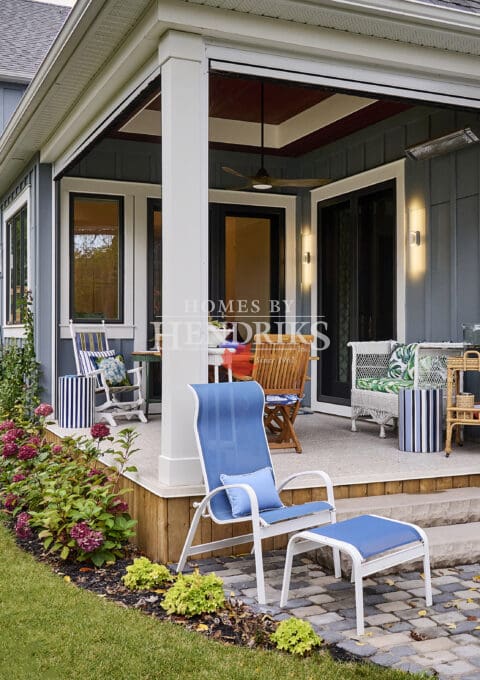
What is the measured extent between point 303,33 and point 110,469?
292 cm

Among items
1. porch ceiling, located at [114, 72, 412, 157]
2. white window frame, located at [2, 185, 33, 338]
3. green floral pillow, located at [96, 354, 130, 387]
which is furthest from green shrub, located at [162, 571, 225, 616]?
white window frame, located at [2, 185, 33, 338]

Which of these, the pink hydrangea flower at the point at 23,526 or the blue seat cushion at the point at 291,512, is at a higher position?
the blue seat cushion at the point at 291,512

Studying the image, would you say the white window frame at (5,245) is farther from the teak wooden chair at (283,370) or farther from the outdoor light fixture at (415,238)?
the outdoor light fixture at (415,238)

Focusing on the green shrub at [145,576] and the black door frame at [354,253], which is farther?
the black door frame at [354,253]

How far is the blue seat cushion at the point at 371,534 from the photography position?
10.2ft

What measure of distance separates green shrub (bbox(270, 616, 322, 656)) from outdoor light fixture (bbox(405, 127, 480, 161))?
431 cm

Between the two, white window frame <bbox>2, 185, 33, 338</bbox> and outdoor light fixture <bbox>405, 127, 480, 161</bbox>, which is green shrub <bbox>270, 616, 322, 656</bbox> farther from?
white window frame <bbox>2, 185, 33, 338</bbox>

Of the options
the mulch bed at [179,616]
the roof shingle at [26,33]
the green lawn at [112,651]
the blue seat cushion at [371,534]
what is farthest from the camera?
the roof shingle at [26,33]

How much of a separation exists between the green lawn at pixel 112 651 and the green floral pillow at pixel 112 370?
148 inches

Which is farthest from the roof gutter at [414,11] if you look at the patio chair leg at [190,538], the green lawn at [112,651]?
the green lawn at [112,651]

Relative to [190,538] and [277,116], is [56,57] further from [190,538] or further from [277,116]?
[277,116]

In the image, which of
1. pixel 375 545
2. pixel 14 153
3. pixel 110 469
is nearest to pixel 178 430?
pixel 110 469

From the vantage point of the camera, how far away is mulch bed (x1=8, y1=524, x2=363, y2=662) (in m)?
2.94

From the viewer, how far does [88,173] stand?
26.2 feet
